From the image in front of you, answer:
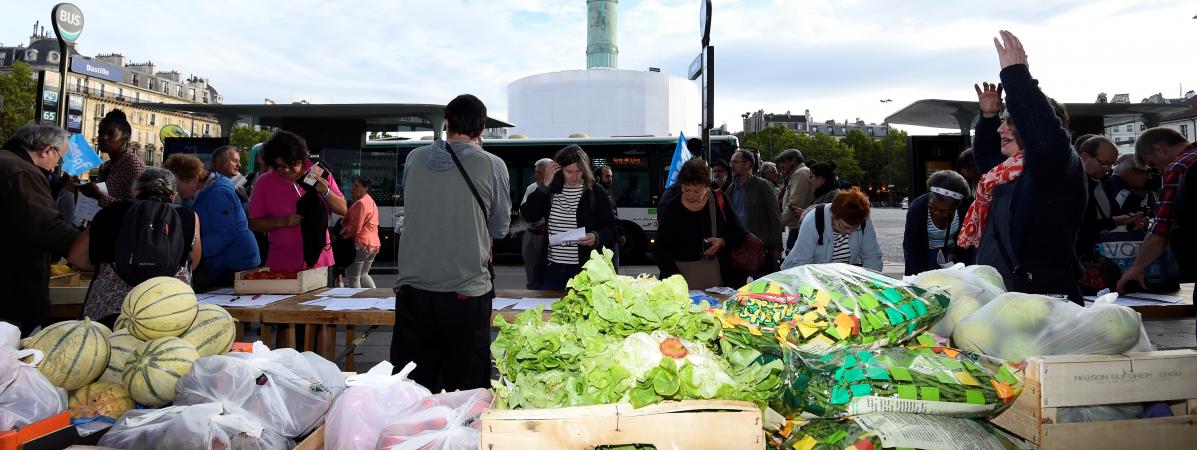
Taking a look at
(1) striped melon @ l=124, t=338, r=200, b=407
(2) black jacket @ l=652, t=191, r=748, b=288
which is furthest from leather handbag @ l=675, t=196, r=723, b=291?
(1) striped melon @ l=124, t=338, r=200, b=407

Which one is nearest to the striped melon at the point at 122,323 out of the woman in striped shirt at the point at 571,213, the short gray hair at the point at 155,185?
the short gray hair at the point at 155,185

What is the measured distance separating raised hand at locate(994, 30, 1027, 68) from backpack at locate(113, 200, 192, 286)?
3.84 m

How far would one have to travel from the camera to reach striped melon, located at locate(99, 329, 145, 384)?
7.23 feet

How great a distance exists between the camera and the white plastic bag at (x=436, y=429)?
168cm

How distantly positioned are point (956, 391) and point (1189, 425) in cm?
80

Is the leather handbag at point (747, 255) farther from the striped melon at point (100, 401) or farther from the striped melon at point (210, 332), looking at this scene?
the striped melon at point (100, 401)

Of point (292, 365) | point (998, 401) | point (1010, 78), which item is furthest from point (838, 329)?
point (292, 365)

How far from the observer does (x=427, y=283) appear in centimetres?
309

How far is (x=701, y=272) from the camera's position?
4.84m

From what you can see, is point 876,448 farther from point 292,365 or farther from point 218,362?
point 218,362

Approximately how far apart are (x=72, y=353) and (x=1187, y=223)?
4.55 m

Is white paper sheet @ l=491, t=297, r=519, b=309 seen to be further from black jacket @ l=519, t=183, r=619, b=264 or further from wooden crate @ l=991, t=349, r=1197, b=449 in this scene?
wooden crate @ l=991, t=349, r=1197, b=449

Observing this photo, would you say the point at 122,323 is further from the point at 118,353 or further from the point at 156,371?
the point at 156,371

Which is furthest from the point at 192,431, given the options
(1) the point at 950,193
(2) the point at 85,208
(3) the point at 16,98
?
(3) the point at 16,98
